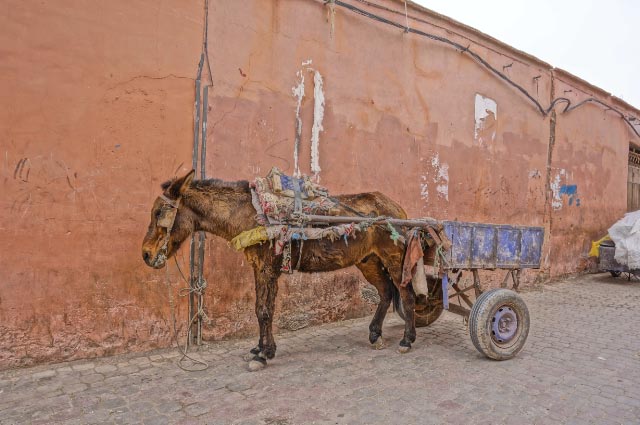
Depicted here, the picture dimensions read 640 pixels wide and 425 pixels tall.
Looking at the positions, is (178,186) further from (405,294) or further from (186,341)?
(405,294)

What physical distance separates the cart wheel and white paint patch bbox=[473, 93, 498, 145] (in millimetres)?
3906

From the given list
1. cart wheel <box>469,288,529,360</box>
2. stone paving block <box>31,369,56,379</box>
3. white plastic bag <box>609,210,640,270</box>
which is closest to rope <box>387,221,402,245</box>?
cart wheel <box>469,288,529,360</box>

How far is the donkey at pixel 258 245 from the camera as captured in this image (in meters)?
3.87

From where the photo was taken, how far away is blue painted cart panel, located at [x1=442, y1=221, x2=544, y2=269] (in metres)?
4.28

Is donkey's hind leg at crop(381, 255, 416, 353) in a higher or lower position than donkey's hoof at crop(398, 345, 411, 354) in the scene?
higher

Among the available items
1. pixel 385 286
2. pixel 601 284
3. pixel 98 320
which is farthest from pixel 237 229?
pixel 601 284

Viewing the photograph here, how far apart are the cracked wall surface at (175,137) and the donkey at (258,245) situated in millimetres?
652

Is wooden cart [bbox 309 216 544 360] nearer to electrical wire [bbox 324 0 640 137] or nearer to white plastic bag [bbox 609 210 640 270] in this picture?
electrical wire [bbox 324 0 640 137]

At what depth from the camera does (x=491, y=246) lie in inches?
177

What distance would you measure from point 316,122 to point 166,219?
8.21ft

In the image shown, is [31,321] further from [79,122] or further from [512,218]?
[512,218]

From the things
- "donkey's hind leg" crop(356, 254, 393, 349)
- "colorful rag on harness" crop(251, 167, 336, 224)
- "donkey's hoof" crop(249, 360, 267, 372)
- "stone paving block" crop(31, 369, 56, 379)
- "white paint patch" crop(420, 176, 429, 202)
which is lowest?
"stone paving block" crop(31, 369, 56, 379)

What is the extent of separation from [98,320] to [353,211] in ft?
8.83

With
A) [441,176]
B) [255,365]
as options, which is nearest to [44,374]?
[255,365]
